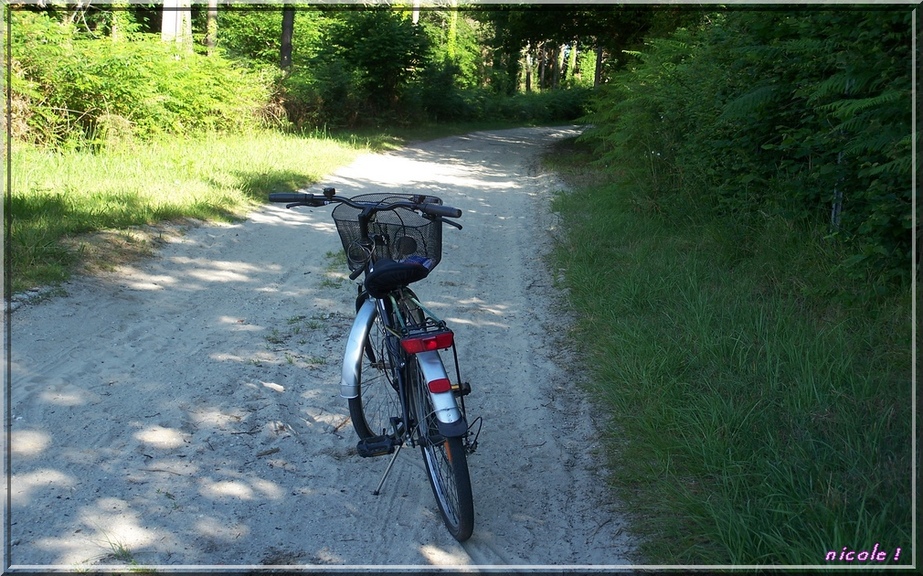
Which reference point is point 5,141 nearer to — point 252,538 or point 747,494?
point 252,538

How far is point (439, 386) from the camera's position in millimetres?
3271

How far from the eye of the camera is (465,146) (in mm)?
22625

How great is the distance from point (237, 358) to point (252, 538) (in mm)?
2206

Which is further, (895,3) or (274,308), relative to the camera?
(274,308)

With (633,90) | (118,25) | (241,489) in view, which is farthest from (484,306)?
(118,25)

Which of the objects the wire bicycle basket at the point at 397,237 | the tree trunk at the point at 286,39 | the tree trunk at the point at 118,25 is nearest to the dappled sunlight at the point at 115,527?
the wire bicycle basket at the point at 397,237

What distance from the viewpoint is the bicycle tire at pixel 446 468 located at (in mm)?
3195

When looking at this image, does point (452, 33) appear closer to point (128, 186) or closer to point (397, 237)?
point (128, 186)

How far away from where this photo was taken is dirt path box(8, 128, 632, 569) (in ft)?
11.0

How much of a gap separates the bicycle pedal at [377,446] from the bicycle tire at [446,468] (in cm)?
18

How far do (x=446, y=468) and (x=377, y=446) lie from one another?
0.43 m

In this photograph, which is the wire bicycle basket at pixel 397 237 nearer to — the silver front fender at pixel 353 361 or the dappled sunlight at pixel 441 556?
the silver front fender at pixel 353 361

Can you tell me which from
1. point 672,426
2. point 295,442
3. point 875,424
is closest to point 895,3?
point 875,424

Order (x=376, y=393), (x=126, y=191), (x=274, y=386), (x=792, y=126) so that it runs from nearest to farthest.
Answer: (x=376, y=393)
(x=274, y=386)
(x=792, y=126)
(x=126, y=191)
